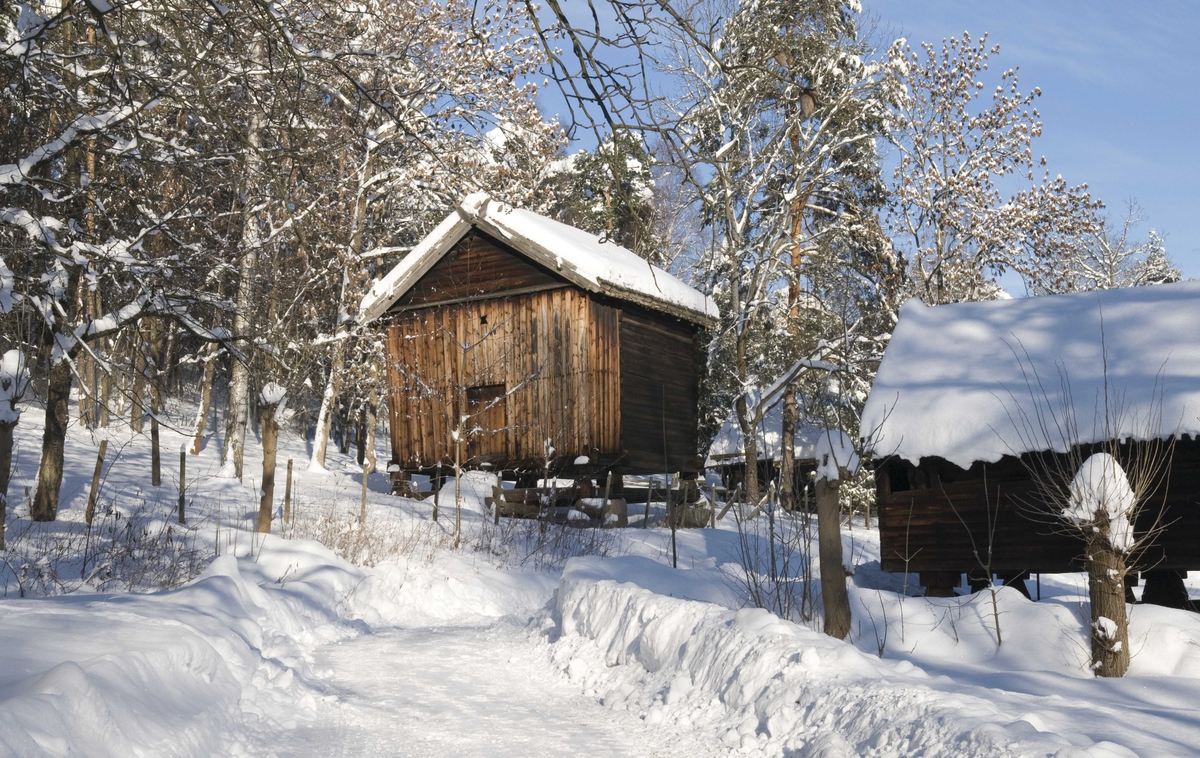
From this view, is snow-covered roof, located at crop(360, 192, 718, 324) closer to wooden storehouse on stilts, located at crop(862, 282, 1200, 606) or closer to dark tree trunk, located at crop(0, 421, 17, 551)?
wooden storehouse on stilts, located at crop(862, 282, 1200, 606)

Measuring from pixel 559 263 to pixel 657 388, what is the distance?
13.1ft

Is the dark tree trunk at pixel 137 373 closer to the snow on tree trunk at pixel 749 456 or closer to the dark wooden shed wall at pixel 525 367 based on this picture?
the dark wooden shed wall at pixel 525 367

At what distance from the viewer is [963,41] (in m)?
24.4

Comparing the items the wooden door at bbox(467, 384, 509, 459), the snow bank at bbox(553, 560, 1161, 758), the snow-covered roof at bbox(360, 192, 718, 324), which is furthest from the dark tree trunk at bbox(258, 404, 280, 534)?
the snow bank at bbox(553, 560, 1161, 758)

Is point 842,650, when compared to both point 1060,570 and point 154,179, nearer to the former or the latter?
point 1060,570

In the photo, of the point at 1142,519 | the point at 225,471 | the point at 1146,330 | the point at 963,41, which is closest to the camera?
the point at 1142,519

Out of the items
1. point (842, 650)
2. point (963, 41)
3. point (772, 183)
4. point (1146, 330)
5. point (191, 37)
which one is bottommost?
point (842, 650)

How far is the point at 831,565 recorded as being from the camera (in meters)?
9.24

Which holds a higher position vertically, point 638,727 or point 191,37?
point 191,37

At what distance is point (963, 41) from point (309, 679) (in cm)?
2299

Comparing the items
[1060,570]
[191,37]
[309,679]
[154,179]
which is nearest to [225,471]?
[154,179]

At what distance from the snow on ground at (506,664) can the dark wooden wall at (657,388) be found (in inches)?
252

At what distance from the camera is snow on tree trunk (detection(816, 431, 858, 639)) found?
355 inches

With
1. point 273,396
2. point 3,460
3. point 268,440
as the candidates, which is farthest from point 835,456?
point 3,460
